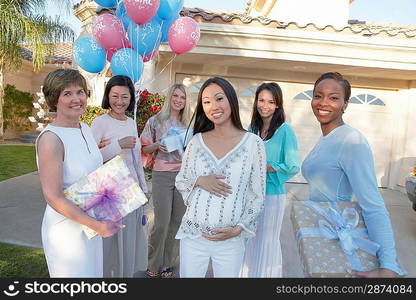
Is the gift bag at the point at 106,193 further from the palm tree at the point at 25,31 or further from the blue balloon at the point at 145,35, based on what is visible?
the palm tree at the point at 25,31

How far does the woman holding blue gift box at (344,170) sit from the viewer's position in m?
1.35

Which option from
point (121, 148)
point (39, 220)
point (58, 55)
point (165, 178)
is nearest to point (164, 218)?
point (165, 178)

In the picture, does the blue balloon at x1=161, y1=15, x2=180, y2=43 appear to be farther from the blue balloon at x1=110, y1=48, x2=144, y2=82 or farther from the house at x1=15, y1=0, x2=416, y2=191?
the house at x1=15, y1=0, x2=416, y2=191

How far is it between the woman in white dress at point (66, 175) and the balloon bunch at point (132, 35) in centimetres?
140

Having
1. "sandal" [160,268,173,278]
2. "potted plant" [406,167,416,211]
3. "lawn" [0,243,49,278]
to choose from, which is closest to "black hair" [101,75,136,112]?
"sandal" [160,268,173,278]

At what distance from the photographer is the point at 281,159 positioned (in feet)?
9.05

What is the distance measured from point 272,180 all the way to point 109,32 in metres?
2.19

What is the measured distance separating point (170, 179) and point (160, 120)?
2.06 feet

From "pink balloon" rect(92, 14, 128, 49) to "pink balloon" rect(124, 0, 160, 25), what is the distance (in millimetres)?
249

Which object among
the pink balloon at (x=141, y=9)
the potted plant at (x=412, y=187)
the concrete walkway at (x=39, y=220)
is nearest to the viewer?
the pink balloon at (x=141, y=9)

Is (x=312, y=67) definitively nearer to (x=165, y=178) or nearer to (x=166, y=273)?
(x=165, y=178)

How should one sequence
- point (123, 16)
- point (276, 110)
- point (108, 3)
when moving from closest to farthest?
point (276, 110) → point (123, 16) → point (108, 3)

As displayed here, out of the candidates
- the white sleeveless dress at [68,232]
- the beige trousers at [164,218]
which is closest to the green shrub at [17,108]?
the beige trousers at [164,218]

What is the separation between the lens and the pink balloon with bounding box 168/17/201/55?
3.49 metres
